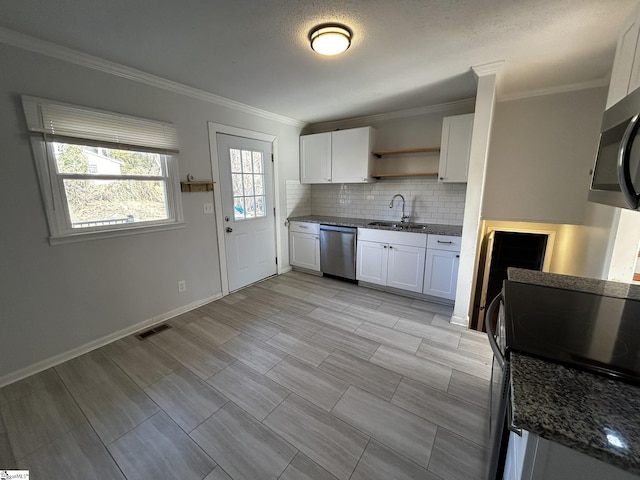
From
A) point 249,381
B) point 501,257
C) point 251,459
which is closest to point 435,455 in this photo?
point 251,459

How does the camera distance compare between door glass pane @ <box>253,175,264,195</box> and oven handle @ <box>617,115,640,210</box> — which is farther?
door glass pane @ <box>253,175,264,195</box>

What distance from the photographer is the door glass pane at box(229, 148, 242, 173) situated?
3.19m

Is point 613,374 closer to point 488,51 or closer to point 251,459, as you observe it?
point 251,459

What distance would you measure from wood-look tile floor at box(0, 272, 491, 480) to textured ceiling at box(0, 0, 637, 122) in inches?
94.3

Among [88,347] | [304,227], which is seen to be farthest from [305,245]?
[88,347]

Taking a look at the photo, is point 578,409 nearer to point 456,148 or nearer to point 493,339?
point 493,339

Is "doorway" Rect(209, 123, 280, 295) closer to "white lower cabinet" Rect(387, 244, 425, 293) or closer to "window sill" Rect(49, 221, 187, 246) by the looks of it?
"window sill" Rect(49, 221, 187, 246)

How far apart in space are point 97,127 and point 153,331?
1.88 m

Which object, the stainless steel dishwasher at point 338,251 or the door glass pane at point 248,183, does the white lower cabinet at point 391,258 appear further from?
the door glass pane at point 248,183

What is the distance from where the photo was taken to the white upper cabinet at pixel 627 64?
1.38 meters

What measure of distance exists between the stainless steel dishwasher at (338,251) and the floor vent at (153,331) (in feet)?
7.06

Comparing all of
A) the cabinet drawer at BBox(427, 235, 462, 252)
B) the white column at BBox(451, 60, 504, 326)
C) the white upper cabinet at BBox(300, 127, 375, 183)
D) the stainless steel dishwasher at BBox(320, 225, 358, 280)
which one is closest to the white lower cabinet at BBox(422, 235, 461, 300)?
the cabinet drawer at BBox(427, 235, 462, 252)

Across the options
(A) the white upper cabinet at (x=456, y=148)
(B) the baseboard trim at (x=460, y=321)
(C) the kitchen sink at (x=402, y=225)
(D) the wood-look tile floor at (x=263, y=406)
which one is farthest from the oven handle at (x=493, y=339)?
(C) the kitchen sink at (x=402, y=225)

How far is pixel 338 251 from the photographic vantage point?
12.1 feet
